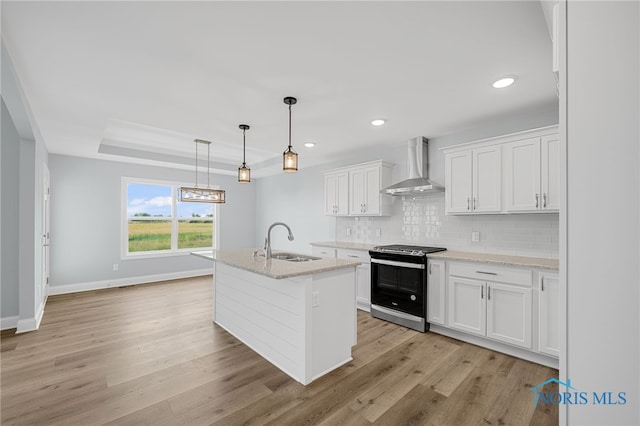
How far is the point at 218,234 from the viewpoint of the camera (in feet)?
22.9

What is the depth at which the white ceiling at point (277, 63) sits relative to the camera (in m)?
1.66

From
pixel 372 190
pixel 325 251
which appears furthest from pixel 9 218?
pixel 372 190

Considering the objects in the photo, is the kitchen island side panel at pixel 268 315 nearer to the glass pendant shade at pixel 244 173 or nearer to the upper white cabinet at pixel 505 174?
the glass pendant shade at pixel 244 173

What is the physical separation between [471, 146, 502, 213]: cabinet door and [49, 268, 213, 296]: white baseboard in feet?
19.0

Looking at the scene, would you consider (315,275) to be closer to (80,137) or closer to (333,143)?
(333,143)

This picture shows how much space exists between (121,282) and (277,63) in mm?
5478

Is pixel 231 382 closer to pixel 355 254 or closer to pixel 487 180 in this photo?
pixel 355 254

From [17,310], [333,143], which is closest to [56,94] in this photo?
[17,310]

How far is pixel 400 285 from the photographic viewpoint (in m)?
3.63

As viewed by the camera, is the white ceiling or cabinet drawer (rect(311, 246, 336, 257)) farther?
cabinet drawer (rect(311, 246, 336, 257))

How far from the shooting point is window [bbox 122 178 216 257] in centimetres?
577

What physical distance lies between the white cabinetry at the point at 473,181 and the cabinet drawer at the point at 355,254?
4.09ft

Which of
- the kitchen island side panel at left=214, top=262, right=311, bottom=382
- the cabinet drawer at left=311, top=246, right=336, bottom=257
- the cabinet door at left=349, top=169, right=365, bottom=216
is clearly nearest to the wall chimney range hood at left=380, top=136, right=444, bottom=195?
the cabinet door at left=349, top=169, right=365, bottom=216

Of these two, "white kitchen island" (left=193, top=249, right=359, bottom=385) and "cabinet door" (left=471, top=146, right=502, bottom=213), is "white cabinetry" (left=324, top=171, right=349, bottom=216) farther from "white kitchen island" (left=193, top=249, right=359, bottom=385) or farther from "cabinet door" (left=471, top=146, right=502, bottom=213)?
"white kitchen island" (left=193, top=249, right=359, bottom=385)
